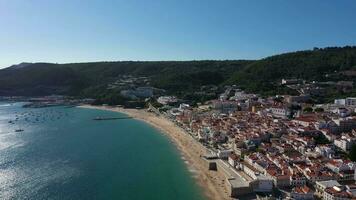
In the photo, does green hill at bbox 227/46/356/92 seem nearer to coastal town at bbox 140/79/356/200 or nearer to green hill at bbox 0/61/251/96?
green hill at bbox 0/61/251/96

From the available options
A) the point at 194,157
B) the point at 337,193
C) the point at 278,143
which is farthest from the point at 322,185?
the point at 194,157

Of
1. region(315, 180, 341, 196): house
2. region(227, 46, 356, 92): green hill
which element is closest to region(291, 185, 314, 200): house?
region(315, 180, 341, 196): house

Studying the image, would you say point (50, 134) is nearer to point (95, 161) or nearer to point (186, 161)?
point (95, 161)

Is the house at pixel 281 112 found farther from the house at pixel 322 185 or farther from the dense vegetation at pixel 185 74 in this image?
the house at pixel 322 185

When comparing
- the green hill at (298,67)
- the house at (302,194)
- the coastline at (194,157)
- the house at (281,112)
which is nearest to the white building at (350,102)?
the house at (281,112)

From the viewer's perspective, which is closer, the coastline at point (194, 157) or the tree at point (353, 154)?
the coastline at point (194, 157)

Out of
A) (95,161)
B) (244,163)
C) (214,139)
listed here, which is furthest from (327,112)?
(95,161)

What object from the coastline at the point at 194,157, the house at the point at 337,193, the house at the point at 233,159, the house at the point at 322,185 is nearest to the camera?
the house at the point at 337,193
